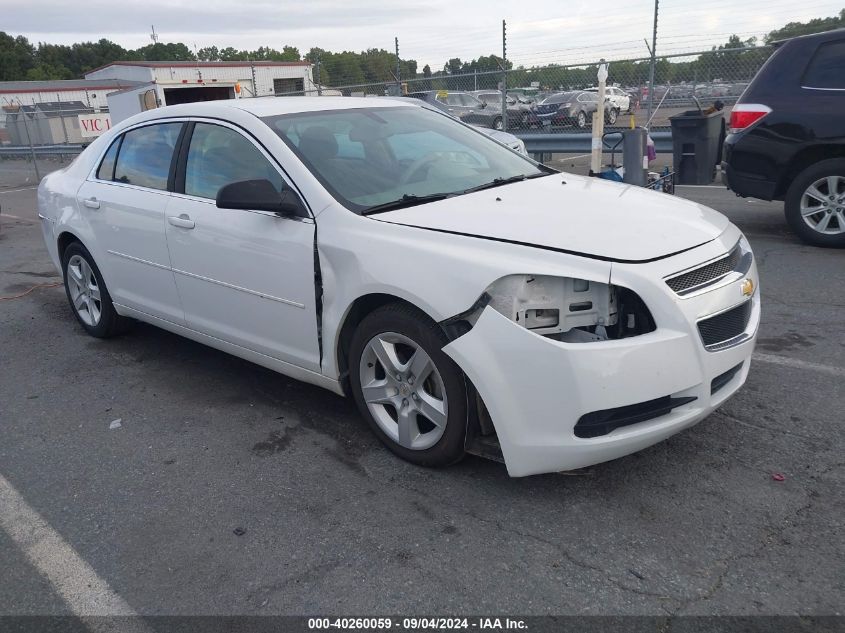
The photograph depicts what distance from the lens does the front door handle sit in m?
4.08

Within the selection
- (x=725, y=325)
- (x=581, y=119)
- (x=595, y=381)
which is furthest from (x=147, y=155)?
(x=581, y=119)

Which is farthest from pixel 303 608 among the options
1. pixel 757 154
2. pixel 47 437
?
pixel 757 154

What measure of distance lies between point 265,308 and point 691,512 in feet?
7.35

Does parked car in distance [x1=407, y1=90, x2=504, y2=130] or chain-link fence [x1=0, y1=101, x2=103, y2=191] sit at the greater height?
parked car in distance [x1=407, y1=90, x2=504, y2=130]

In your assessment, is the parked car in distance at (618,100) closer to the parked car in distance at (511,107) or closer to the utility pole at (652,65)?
the parked car in distance at (511,107)

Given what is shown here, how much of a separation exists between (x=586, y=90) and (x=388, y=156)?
41.6 ft

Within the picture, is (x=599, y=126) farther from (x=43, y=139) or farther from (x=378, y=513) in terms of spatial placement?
(x=43, y=139)

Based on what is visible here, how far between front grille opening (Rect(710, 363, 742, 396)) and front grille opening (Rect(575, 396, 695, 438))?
0.20 m

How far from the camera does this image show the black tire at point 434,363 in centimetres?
301

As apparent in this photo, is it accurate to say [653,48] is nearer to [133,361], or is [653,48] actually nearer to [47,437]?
[133,361]

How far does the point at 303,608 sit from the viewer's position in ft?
8.18

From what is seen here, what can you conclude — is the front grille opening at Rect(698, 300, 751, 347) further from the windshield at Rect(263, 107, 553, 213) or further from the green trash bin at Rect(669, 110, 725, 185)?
the green trash bin at Rect(669, 110, 725, 185)

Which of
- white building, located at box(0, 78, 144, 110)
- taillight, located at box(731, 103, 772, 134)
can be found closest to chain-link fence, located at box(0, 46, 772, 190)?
taillight, located at box(731, 103, 772, 134)

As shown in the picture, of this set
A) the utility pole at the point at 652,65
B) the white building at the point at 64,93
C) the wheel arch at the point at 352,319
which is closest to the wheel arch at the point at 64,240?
the wheel arch at the point at 352,319
